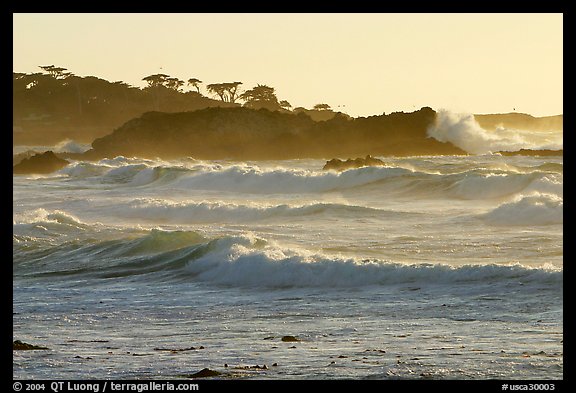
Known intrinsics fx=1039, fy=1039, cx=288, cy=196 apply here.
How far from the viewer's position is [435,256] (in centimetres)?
1794

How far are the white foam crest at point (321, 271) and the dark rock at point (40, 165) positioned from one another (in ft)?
155

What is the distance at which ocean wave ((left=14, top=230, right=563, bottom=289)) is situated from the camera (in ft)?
49.0

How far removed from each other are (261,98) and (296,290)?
10010 cm

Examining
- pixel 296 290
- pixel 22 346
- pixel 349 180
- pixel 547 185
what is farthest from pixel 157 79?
pixel 22 346

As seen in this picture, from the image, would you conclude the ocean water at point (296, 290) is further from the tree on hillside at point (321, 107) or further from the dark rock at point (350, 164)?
the tree on hillside at point (321, 107)

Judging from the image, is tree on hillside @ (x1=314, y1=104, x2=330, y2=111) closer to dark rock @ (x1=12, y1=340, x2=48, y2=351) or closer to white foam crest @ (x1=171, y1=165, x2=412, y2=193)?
white foam crest @ (x1=171, y1=165, x2=412, y2=193)

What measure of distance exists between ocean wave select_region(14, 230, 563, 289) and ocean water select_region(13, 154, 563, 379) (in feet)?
0.12

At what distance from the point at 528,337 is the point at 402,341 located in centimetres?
120

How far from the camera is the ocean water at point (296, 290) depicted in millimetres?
8633

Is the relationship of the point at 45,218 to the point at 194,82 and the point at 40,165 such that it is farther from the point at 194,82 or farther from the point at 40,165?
the point at 194,82

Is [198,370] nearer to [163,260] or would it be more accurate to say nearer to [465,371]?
[465,371]

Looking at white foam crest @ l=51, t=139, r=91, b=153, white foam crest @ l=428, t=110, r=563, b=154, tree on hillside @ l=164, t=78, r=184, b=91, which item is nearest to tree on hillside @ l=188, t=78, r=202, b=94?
tree on hillside @ l=164, t=78, r=184, b=91
